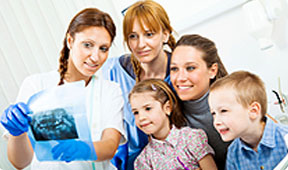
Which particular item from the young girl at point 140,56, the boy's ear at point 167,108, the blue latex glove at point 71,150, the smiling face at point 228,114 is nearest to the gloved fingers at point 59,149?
the blue latex glove at point 71,150

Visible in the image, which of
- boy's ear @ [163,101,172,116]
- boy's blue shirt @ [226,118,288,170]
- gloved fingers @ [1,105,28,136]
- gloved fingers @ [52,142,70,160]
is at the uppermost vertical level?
gloved fingers @ [1,105,28,136]

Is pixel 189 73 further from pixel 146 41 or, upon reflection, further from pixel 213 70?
pixel 146 41

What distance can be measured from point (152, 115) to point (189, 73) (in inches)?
7.2

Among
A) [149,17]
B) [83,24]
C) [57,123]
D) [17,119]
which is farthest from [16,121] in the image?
[149,17]

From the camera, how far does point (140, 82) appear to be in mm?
969

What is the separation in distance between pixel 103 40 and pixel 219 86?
40 centimetres

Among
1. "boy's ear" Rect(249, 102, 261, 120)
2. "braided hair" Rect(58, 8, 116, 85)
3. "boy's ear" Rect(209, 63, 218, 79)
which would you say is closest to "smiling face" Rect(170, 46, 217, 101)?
"boy's ear" Rect(209, 63, 218, 79)

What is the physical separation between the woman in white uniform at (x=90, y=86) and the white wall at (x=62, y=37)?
33 millimetres

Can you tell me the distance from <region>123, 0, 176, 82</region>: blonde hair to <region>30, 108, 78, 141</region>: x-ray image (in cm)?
33

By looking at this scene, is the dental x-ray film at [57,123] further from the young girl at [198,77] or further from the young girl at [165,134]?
the young girl at [198,77]

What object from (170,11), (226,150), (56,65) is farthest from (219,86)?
(56,65)

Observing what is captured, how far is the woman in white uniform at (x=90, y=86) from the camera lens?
0.90m

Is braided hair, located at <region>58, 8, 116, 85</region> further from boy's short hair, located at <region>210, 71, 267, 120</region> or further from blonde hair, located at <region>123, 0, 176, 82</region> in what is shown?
boy's short hair, located at <region>210, 71, 267, 120</region>

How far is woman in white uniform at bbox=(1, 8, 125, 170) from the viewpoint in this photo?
0.90 m
